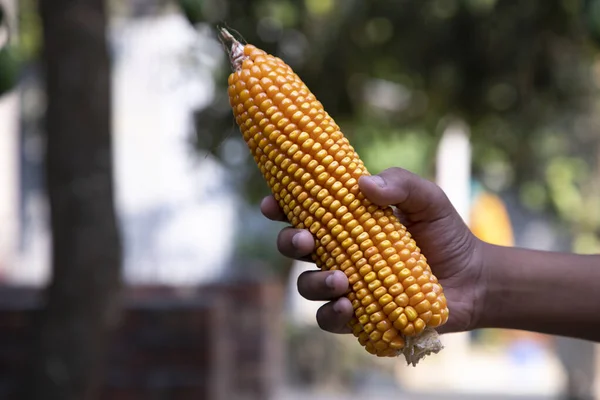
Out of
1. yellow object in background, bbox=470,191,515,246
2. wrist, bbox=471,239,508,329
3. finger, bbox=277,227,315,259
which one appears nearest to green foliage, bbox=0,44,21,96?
finger, bbox=277,227,315,259

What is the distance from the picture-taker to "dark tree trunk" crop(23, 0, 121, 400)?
117 inches

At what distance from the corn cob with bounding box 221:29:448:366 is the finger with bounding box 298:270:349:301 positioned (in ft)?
0.09

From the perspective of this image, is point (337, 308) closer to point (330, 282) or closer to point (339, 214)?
point (330, 282)

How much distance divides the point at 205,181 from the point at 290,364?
9.07 ft

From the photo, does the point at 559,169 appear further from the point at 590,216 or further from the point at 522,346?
the point at 522,346

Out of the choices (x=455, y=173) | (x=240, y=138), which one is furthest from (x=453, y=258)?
(x=455, y=173)

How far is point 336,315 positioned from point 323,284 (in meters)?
0.07

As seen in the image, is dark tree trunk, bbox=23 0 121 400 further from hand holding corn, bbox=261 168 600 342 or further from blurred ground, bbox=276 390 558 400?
blurred ground, bbox=276 390 558 400

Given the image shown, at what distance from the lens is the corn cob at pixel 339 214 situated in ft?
5.36

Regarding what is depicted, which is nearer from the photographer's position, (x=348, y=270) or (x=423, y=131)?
(x=348, y=270)

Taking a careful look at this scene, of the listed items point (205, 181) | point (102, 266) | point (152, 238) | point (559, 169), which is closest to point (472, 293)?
point (102, 266)

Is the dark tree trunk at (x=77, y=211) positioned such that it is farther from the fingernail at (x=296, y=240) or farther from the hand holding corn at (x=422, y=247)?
the fingernail at (x=296, y=240)

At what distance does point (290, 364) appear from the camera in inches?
423

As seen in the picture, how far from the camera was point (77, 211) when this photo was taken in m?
3.04
